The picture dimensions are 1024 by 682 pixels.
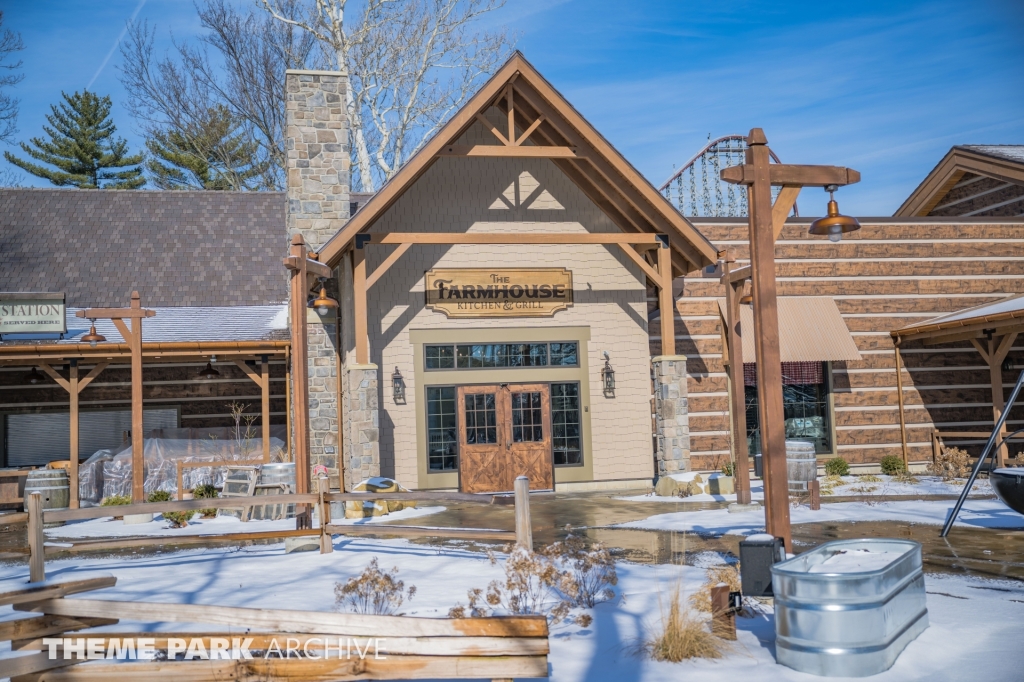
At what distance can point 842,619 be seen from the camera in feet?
17.5

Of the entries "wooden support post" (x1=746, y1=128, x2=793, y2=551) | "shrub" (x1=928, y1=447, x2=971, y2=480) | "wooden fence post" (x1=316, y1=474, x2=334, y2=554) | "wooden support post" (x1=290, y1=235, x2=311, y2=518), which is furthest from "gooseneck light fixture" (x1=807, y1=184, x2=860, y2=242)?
"shrub" (x1=928, y1=447, x2=971, y2=480)

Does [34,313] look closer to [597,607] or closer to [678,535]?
[678,535]

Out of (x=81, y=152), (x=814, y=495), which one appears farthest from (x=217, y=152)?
(x=814, y=495)

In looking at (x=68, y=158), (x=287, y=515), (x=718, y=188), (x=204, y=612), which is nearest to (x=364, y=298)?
(x=287, y=515)

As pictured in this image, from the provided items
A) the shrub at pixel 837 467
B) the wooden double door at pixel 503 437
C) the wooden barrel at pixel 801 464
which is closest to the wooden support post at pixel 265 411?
the wooden double door at pixel 503 437

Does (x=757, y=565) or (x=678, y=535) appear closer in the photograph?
(x=757, y=565)

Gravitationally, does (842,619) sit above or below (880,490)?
above

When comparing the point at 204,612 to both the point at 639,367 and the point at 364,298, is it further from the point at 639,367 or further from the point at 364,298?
the point at 639,367

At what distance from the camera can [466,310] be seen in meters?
16.7

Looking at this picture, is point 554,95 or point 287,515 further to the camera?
point 554,95

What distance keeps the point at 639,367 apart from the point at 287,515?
744 centimetres

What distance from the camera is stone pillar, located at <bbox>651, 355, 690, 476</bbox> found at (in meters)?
15.6

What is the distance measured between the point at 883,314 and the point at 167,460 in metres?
15.3

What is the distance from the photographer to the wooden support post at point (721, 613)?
625 cm
